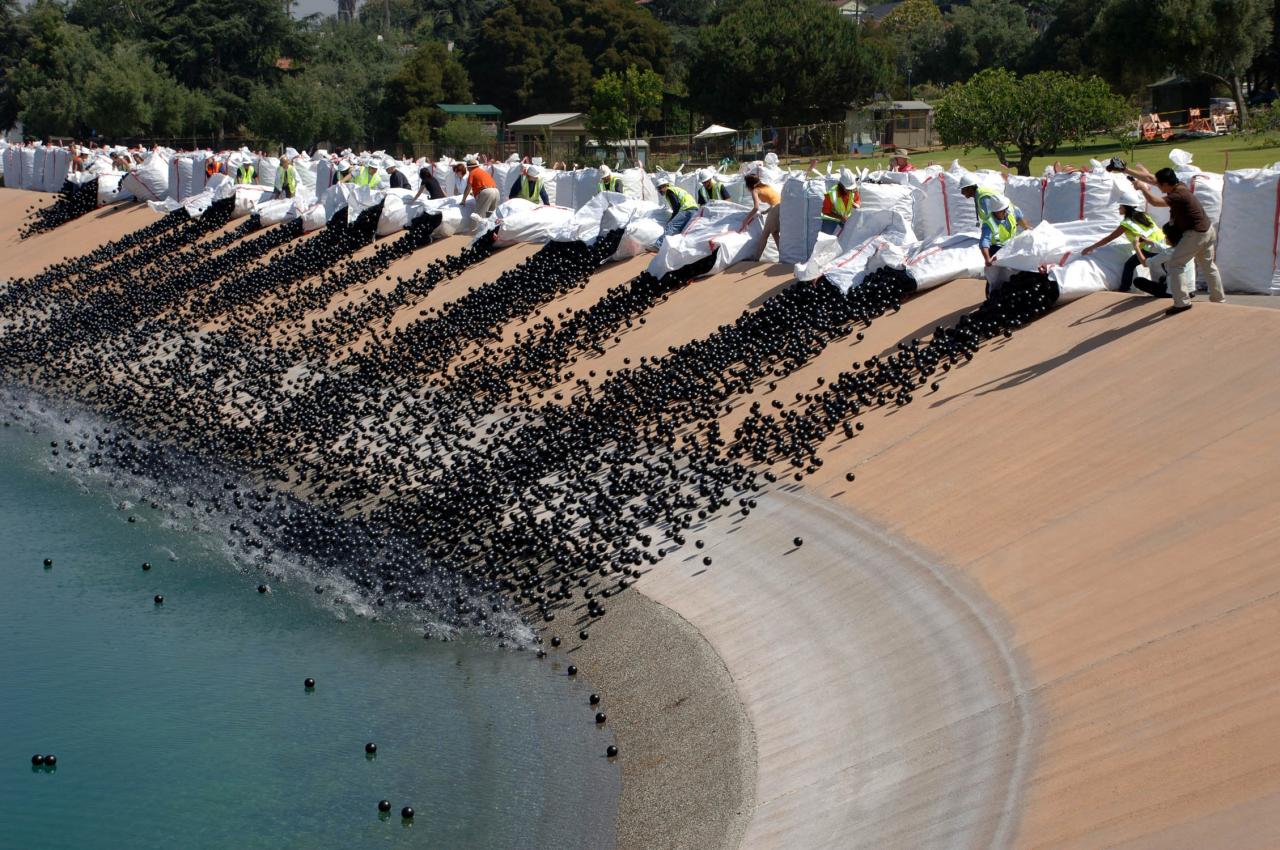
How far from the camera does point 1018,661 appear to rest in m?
9.02

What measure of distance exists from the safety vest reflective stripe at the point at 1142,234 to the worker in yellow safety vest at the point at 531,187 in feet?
41.6

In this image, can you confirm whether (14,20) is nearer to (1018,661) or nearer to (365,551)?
(365,551)

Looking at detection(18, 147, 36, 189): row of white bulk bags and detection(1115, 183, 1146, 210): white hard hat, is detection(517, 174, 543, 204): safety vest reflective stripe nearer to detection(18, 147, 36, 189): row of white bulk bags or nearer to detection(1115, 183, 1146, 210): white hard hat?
detection(1115, 183, 1146, 210): white hard hat

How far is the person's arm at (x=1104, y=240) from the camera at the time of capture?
1356 cm

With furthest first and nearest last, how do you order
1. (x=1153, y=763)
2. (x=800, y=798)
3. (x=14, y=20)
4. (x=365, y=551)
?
(x=14, y=20)
(x=365, y=551)
(x=800, y=798)
(x=1153, y=763)

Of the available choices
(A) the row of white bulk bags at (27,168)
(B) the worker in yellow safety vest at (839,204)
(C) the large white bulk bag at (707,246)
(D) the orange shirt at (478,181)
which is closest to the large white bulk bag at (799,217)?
(B) the worker in yellow safety vest at (839,204)

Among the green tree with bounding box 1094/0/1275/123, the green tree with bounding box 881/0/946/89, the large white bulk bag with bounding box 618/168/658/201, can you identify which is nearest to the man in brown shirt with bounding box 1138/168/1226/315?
the large white bulk bag with bounding box 618/168/658/201

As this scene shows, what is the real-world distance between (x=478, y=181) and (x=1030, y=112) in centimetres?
1463

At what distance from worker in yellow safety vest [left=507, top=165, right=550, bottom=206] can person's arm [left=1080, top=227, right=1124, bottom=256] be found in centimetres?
1228

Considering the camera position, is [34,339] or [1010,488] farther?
[34,339]

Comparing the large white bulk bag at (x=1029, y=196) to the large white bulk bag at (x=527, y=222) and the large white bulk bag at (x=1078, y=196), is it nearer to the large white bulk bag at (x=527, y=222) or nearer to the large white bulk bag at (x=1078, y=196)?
the large white bulk bag at (x=1078, y=196)

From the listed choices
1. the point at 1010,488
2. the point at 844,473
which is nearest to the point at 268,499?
the point at 844,473

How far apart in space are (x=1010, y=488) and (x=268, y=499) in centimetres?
798

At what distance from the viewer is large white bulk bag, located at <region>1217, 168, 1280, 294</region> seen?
1418 cm
